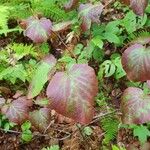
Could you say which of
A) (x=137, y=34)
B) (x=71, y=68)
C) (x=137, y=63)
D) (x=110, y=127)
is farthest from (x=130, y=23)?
(x=71, y=68)

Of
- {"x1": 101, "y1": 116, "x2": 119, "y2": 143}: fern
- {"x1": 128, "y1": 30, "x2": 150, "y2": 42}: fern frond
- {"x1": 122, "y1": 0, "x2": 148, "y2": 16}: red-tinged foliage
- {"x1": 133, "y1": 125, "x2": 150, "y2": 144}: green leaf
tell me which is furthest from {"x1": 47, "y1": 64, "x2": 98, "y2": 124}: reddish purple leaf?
{"x1": 128, "y1": 30, "x2": 150, "y2": 42}: fern frond

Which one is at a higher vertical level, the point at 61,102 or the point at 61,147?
the point at 61,102

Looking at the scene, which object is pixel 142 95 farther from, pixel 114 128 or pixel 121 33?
pixel 121 33

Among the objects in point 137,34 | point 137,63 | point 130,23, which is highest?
point 137,63

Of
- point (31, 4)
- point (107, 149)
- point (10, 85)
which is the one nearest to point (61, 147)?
point (107, 149)

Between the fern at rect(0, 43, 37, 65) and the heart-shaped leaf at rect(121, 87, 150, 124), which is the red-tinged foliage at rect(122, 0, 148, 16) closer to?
the heart-shaped leaf at rect(121, 87, 150, 124)

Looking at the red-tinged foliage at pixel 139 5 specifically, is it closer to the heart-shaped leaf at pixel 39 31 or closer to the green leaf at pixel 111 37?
the heart-shaped leaf at pixel 39 31

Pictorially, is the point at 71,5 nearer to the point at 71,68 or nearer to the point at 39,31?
the point at 39,31
